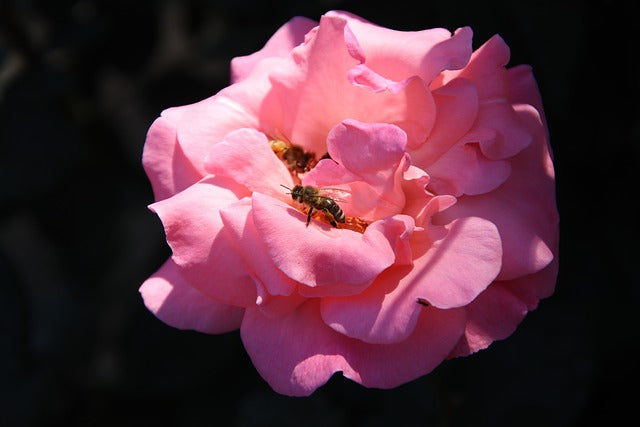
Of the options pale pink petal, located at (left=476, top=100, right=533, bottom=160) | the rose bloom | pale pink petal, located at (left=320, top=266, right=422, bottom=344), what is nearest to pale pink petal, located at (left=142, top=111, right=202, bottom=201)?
the rose bloom

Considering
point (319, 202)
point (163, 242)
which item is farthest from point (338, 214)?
point (163, 242)

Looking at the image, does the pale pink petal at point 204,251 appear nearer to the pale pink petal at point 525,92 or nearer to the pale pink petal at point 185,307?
the pale pink petal at point 185,307

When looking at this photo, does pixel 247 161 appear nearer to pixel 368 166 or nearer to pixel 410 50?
pixel 368 166

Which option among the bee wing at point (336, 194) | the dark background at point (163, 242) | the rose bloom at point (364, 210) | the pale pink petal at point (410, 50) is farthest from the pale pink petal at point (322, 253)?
the dark background at point (163, 242)

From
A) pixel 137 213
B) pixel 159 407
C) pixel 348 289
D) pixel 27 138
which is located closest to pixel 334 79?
pixel 348 289

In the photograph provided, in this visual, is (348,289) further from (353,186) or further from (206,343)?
(206,343)

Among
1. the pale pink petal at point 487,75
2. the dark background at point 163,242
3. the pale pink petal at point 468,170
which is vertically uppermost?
the pale pink petal at point 487,75

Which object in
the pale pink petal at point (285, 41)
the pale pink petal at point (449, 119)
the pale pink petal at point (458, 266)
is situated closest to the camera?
the pale pink petal at point (458, 266)
